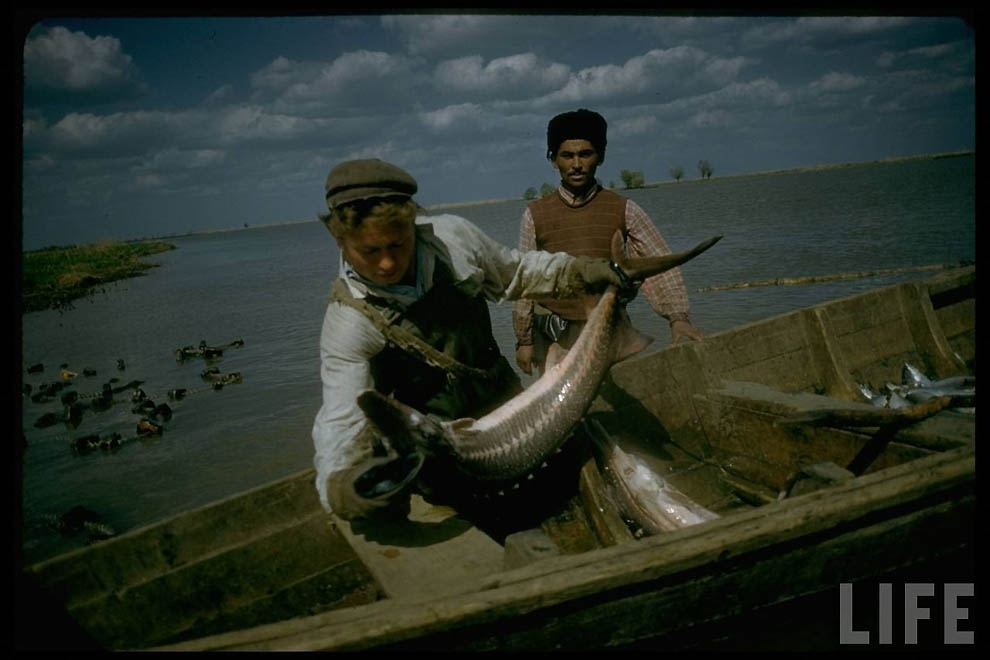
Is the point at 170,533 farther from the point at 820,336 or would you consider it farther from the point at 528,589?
the point at 820,336

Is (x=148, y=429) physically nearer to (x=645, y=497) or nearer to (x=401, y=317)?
(x=401, y=317)

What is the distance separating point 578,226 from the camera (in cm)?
473

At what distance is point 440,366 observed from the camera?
3139mm

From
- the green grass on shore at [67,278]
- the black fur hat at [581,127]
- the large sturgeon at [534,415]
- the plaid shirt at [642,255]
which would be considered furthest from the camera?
the green grass on shore at [67,278]

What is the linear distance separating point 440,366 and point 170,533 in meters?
2.28

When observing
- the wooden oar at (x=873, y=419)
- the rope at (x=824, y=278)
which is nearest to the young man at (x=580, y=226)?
the wooden oar at (x=873, y=419)

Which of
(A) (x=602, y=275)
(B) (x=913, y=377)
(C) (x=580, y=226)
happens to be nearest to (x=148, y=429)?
(C) (x=580, y=226)

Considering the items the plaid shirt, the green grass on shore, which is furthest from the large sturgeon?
the green grass on shore

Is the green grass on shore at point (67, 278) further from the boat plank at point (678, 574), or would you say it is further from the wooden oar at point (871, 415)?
the wooden oar at point (871, 415)

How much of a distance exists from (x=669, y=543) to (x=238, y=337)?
17117mm

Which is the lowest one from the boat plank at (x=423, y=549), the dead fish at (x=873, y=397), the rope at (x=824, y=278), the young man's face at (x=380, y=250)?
the boat plank at (x=423, y=549)

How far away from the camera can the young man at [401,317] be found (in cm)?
268

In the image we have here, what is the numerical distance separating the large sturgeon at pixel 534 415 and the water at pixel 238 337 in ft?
4.93

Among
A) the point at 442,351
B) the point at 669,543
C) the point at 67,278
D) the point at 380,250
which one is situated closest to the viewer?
the point at 669,543
